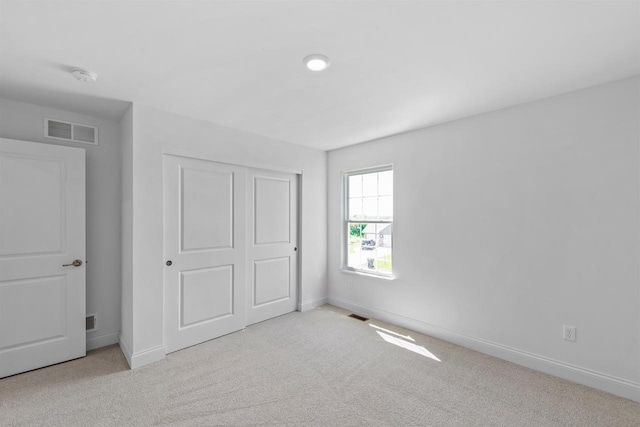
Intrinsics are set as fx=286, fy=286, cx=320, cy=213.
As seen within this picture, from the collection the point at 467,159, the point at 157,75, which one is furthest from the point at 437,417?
the point at 157,75

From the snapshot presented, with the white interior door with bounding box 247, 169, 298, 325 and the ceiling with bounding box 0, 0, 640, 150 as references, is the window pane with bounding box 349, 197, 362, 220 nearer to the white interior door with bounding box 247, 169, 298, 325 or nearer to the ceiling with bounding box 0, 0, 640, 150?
the white interior door with bounding box 247, 169, 298, 325

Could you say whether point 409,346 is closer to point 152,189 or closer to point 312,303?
point 312,303

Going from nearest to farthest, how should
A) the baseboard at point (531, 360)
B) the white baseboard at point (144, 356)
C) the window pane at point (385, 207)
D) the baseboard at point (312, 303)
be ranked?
the baseboard at point (531, 360) → the white baseboard at point (144, 356) → the window pane at point (385, 207) → the baseboard at point (312, 303)

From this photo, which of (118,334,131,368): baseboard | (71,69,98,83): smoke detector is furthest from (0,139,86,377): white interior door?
(71,69,98,83): smoke detector

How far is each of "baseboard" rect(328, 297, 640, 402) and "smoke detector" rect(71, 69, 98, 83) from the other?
3904 millimetres

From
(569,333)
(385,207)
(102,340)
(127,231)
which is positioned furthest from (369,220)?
(102,340)

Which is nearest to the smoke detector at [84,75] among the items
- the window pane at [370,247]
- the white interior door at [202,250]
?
the white interior door at [202,250]

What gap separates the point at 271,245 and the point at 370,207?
1.52 metres

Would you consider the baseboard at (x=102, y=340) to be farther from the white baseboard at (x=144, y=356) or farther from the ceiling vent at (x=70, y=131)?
the ceiling vent at (x=70, y=131)

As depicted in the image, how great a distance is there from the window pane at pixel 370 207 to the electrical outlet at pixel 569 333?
228 centimetres

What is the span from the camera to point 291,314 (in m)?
4.12

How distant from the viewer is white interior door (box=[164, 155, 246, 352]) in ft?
9.89

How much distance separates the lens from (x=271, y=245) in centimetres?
398

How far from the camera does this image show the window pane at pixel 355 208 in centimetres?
434
